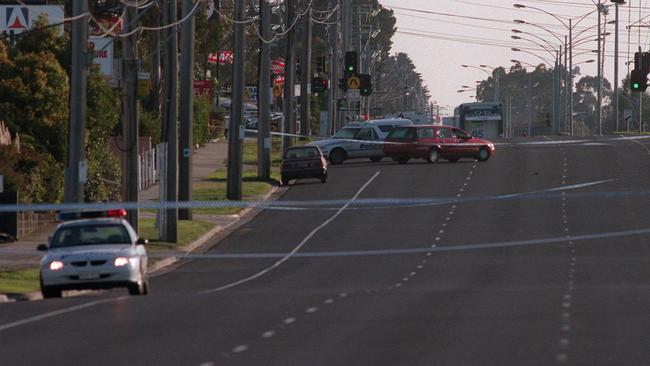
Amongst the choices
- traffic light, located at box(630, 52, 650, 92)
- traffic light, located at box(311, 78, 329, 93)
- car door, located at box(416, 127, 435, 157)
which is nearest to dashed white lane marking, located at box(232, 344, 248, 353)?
car door, located at box(416, 127, 435, 157)

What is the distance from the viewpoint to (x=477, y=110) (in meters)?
96.9

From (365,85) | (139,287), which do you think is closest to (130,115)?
(139,287)

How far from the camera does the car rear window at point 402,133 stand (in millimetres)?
63750

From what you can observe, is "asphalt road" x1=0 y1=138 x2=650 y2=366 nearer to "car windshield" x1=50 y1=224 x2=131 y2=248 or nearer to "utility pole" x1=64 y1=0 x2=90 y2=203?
"car windshield" x1=50 y1=224 x2=131 y2=248

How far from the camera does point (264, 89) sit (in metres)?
55.1

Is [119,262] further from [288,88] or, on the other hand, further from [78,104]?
[288,88]

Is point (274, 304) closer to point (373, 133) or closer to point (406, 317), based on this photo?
point (406, 317)

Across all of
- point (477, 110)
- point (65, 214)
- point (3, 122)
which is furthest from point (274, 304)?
point (477, 110)

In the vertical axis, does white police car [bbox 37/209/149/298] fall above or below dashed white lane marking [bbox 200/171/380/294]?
above

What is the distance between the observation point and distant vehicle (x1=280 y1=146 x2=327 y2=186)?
56.1 meters

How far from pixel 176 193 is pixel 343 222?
6.99m

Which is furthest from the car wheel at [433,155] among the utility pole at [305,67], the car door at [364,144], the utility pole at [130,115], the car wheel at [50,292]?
the car wheel at [50,292]

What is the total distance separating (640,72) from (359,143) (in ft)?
45.3

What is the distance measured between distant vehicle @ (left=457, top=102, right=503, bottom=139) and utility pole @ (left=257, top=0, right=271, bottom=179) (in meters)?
39.9
